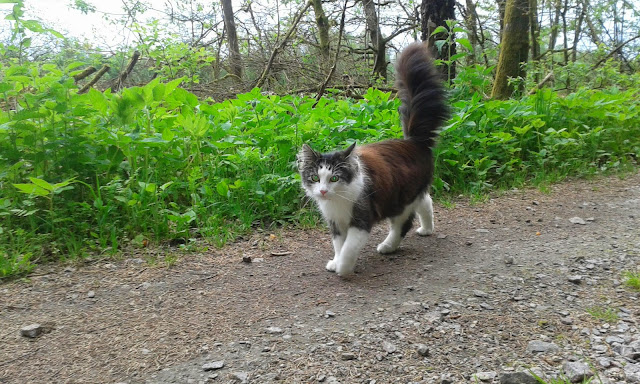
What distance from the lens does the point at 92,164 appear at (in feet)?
11.4

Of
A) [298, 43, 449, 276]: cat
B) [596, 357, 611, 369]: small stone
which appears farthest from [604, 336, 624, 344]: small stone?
[298, 43, 449, 276]: cat

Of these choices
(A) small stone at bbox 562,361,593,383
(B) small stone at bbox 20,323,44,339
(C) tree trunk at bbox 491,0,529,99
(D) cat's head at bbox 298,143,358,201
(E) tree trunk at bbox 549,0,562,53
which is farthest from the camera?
(E) tree trunk at bbox 549,0,562,53

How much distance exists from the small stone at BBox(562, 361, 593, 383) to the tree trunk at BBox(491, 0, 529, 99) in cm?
561

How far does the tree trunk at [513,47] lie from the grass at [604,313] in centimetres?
507

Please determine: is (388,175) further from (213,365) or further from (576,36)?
(576,36)

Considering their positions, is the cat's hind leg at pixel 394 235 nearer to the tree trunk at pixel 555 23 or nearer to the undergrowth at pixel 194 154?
the undergrowth at pixel 194 154

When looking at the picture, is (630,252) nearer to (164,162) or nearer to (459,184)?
(459,184)

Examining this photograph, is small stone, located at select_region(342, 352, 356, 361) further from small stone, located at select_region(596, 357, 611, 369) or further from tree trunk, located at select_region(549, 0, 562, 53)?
tree trunk, located at select_region(549, 0, 562, 53)

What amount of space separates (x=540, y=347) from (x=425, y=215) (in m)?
1.79

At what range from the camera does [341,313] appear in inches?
91.5

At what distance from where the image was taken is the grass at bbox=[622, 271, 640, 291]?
2.28 meters

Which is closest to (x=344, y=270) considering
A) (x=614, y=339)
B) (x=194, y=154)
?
(x=614, y=339)

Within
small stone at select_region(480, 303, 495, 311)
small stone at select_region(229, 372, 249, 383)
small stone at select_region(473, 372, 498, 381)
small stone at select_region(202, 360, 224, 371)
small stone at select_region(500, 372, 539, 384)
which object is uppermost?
small stone at select_region(500, 372, 539, 384)

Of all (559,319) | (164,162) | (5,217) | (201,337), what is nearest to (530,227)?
(559,319)
